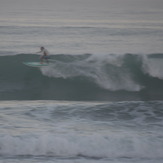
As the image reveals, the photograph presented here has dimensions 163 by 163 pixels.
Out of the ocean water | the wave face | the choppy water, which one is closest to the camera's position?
the choppy water

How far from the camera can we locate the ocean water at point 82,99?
9109mm

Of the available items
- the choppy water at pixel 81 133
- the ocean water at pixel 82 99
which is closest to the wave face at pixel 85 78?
the ocean water at pixel 82 99

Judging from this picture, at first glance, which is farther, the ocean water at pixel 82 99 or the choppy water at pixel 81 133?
the ocean water at pixel 82 99

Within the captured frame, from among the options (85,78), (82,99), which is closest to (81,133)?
(82,99)

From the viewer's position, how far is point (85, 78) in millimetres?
17953

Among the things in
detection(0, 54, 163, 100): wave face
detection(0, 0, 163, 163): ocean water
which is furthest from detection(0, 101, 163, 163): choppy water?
detection(0, 54, 163, 100): wave face

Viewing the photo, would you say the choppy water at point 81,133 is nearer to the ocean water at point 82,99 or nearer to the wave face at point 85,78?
the ocean water at point 82,99

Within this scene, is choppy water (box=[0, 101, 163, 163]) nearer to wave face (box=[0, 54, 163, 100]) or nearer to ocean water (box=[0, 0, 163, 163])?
ocean water (box=[0, 0, 163, 163])

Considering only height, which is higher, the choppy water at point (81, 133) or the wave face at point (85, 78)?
the wave face at point (85, 78)

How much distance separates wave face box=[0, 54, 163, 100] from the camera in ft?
52.7

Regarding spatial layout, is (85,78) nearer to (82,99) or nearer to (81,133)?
(82,99)

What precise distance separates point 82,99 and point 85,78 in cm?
304

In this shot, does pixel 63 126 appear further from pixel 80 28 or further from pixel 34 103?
pixel 80 28

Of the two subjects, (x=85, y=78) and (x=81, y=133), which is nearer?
(x=81, y=133)
